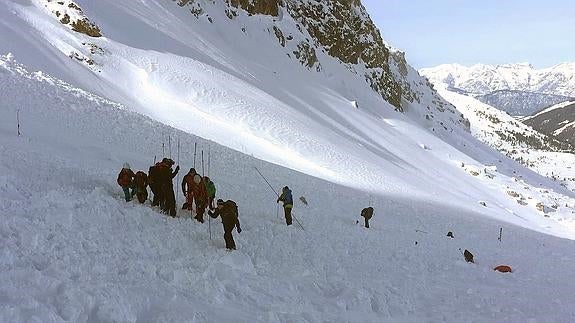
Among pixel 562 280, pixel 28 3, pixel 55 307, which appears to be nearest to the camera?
pixel 55 307

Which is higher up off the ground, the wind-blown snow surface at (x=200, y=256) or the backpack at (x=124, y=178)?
the backpack at (x=124, y=178)

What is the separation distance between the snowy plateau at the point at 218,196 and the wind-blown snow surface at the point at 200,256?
0.04 metres

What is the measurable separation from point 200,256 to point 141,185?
9.34 ft

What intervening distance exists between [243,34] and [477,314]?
1767 inches

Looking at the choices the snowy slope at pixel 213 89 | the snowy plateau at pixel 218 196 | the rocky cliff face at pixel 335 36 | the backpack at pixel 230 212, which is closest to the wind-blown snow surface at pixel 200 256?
the snowy plateau at pixel 218 196

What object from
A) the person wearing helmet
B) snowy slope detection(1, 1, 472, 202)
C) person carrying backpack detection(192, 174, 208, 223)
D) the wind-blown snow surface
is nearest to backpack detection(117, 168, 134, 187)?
the wind-blown snow surface

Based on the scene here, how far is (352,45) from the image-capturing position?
2640 inches

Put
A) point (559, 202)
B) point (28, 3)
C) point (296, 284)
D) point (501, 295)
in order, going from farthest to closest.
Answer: point (559, 202), point (28, 3), point (501, 295), point (296, 284)

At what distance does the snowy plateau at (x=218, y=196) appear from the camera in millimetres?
7129

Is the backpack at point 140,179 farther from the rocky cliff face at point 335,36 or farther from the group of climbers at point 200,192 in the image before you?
the rocky cliff face at point 335,36

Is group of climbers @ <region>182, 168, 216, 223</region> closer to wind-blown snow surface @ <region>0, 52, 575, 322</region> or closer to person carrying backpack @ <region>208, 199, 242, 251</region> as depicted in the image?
wind-blown snow surface @ <region>0, 52, 575, 322</region>

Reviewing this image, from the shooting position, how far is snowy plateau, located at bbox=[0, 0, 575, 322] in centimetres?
713

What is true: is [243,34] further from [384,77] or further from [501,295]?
[501,295]

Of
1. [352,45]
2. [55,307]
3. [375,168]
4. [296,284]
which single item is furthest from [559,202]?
[55,307]
